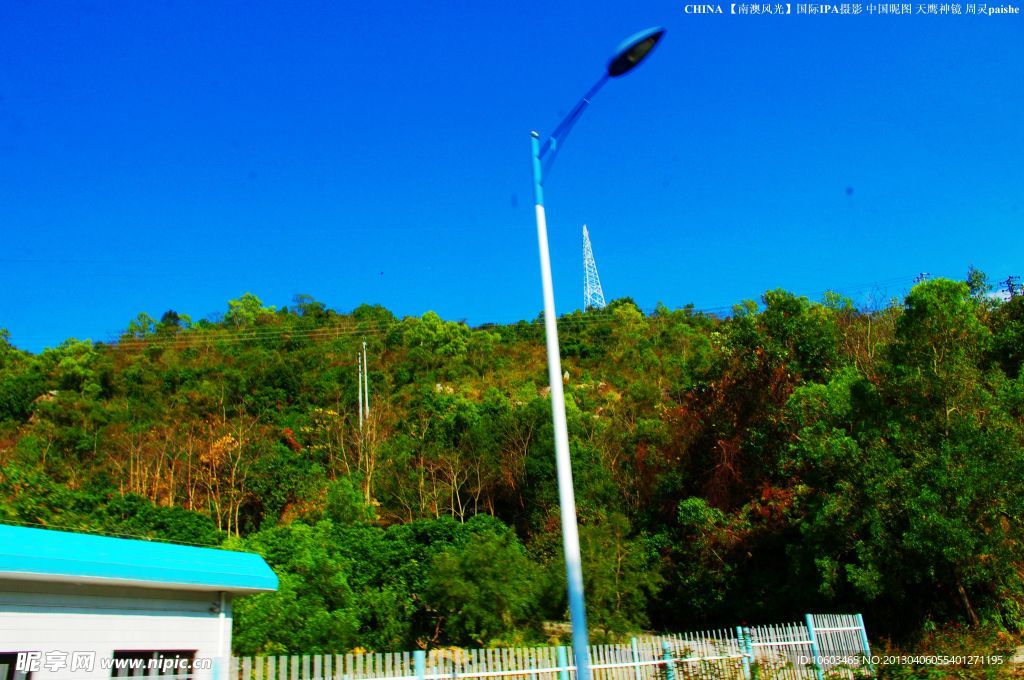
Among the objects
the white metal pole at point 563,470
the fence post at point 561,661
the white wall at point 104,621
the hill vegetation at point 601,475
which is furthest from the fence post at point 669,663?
the hill vegetation at point 601,475

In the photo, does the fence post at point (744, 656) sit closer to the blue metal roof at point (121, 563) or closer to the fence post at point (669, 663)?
the fence post at point (669, 663)

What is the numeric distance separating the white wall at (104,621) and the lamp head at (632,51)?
6895 millimetres

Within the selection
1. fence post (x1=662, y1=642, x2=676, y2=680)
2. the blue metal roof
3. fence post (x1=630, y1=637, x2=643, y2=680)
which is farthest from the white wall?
fence post (x1=662, y1=642, x2=676, y2=680)

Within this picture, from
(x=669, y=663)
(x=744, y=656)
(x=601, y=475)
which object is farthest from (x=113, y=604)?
(x=601, y=475)

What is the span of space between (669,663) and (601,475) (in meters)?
20.5

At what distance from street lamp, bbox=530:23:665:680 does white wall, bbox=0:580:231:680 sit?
4011mm

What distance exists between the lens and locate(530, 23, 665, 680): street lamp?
6.47 m

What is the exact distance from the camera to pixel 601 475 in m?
31.8

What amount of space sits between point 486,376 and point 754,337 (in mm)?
24657

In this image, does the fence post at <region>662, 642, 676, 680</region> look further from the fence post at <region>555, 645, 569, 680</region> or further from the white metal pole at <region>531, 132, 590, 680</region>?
the white metal pole at <region>531, 132, 590, 680</region>

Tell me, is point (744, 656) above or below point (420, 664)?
below

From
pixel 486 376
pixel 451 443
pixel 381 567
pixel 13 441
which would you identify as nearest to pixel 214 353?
pixel 13 441

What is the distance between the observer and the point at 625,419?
37.5m

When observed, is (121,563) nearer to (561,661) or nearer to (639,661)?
(561,661)
